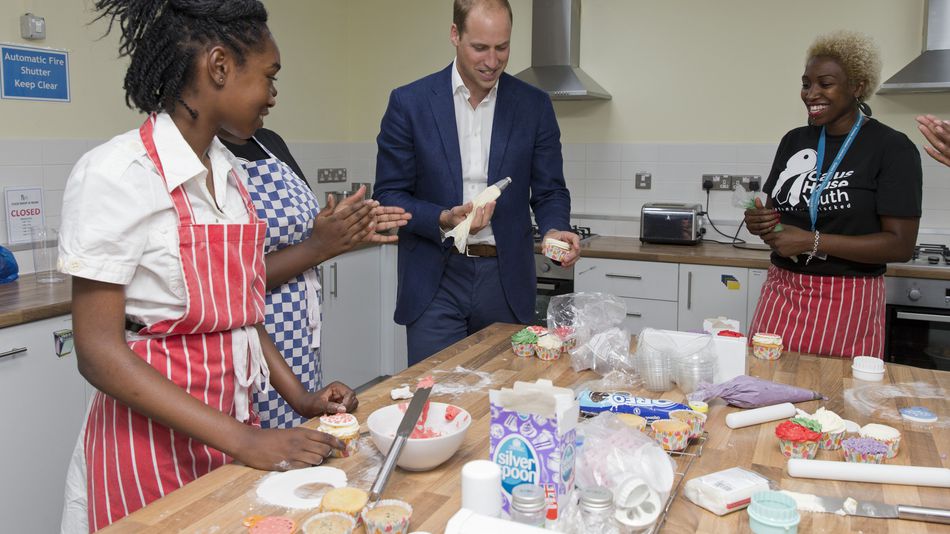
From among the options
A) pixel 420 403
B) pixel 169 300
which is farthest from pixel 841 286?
pixel 169 300

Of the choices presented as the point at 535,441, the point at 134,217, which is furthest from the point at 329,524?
the point at 134,217

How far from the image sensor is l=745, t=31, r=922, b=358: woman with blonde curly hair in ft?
8.00

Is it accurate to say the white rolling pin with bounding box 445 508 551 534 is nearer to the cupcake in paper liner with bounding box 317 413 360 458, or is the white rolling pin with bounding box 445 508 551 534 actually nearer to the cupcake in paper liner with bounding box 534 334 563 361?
the cupcake in paper liner with bounding box 317 413 360 458

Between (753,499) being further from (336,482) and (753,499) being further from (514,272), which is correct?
(514,272)

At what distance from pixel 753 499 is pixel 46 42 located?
3.20 meters

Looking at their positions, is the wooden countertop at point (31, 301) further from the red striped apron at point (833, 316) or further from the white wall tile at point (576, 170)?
the white wall tile at point (576, 170)

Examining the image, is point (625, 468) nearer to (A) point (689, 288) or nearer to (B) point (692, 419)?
(B) point (692, 419)

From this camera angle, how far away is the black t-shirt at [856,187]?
243cm

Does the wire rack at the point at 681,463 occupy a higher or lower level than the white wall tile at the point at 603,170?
lower

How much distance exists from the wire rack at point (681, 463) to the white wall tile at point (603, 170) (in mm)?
3290

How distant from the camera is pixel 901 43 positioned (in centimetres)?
400

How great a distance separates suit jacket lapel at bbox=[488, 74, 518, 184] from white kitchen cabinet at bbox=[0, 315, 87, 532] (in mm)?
1492

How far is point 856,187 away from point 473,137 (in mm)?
1207

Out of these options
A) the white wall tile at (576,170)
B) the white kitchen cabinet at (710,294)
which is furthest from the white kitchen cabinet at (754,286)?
the white wall tile at (576,170)
